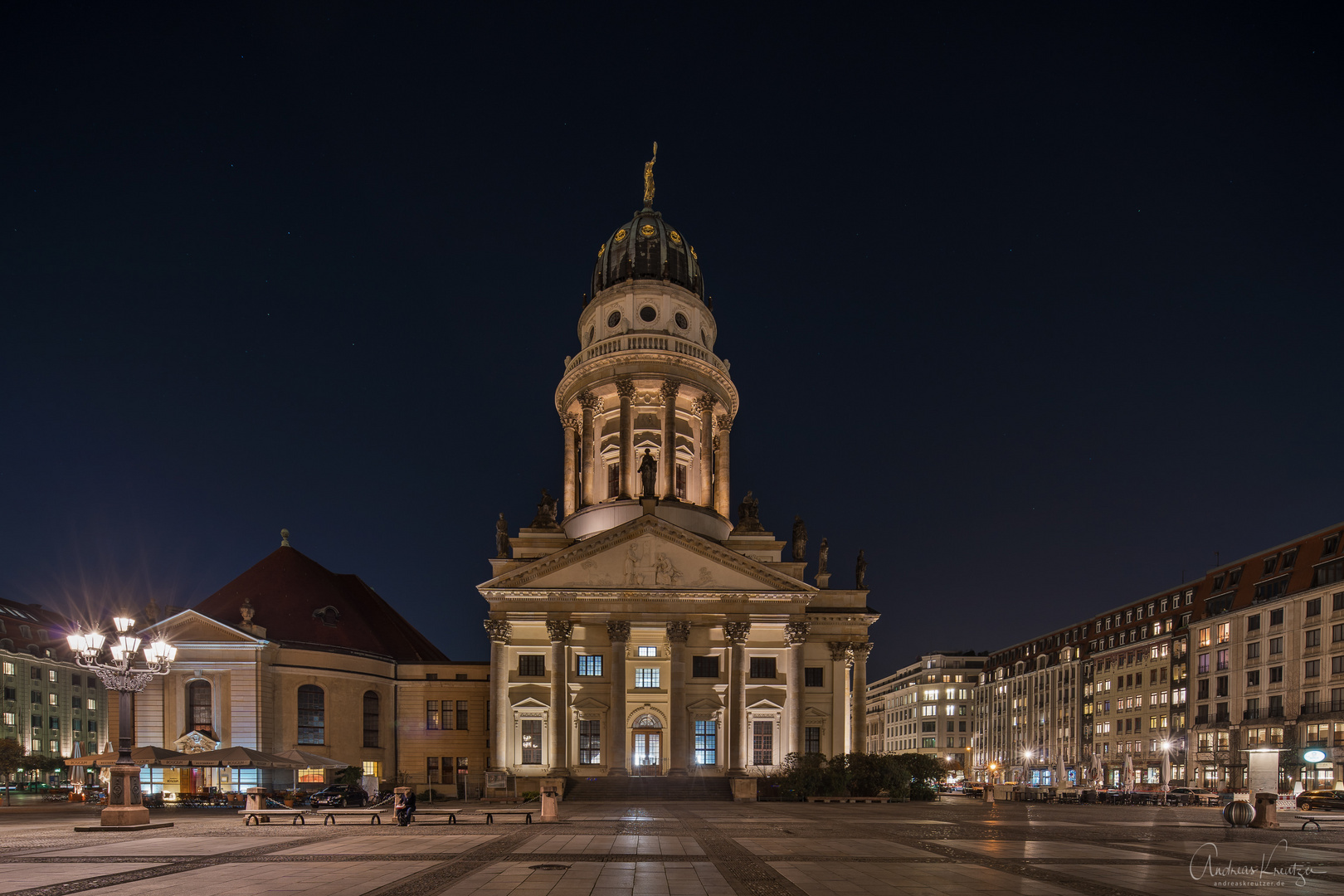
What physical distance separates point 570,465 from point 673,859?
188 ft

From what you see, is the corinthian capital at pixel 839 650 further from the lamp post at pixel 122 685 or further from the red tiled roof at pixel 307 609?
the lamp post at pixel 122 685

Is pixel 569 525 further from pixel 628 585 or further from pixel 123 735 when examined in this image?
pixel 123 735

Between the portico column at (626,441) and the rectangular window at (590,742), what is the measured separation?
55.4ft

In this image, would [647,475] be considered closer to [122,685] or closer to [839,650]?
[839,650]

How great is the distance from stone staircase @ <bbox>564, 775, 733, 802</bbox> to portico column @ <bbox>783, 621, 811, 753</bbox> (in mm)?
6527

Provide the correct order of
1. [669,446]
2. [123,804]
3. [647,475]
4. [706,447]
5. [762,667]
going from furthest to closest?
[706,447], [669,446], [647,475], [762,667], [123,804]

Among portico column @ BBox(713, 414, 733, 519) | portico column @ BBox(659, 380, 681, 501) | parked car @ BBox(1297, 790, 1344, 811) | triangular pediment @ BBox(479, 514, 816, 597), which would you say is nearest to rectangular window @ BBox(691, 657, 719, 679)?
triangular pediment @ BBox(479, 514, 816, 597)

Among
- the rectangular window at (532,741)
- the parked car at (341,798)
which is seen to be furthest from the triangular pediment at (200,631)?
the parked car at (341,798)

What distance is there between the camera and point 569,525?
74062 millimetres

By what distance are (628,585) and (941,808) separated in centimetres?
2198

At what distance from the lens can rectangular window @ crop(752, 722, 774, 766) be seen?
6241 centimetres

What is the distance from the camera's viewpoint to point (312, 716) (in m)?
61.8

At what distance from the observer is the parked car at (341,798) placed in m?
43.0

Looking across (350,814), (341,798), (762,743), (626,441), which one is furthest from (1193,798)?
(350,814)
